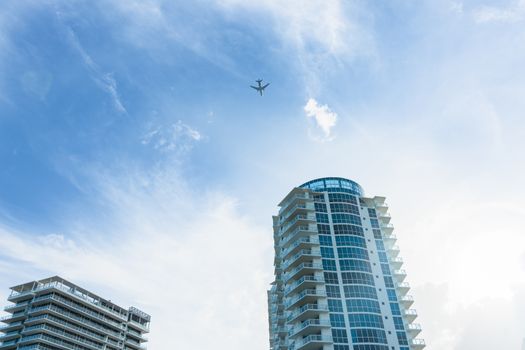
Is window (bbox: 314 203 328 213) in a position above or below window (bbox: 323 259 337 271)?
above

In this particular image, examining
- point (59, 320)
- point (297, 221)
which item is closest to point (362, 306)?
point (297, 221)

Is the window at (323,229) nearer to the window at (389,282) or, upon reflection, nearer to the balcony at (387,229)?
the balcony at (387,229)

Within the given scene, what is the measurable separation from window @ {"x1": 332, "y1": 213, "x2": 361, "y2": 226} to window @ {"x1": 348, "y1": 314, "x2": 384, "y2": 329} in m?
21.7

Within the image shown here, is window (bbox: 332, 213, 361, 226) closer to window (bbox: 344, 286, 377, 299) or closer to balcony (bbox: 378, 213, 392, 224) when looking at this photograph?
balcony (bbox: 378, 213, 392, 224)

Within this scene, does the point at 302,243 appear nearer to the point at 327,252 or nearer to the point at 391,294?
the point at 327,252

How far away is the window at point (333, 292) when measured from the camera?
8119 centimetres

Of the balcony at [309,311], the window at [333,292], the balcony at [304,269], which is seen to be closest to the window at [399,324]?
the window at [333,292]

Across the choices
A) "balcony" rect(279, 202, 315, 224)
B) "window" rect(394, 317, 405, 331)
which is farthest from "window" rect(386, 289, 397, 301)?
"balcony" rect(279, 202, 315, 224)

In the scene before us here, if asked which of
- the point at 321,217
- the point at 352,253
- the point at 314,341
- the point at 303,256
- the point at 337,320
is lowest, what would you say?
the point at 314,341

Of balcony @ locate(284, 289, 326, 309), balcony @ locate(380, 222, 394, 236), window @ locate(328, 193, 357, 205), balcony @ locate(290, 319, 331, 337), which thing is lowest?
balcony @ locate(290, 319, 331, 337)

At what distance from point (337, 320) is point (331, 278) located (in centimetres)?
875

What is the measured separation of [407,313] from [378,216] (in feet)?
77.8

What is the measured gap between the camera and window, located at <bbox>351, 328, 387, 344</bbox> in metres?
75.3

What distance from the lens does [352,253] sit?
87.2 meters
